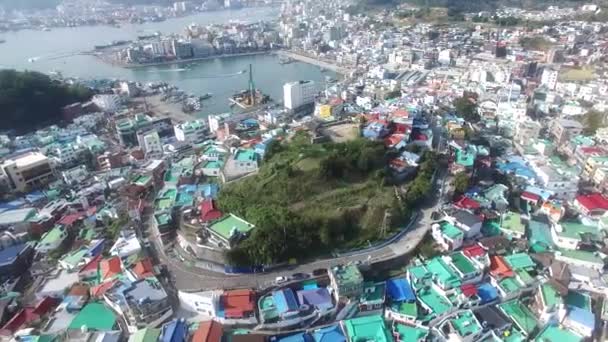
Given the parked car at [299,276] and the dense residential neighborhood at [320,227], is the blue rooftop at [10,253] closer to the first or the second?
the dense residential neighborhood at [320,227]

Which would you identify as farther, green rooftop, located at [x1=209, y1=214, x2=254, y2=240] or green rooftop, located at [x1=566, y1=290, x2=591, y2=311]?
green rooftop, located at [x1=209, y1=214, x2=254, y2=240]

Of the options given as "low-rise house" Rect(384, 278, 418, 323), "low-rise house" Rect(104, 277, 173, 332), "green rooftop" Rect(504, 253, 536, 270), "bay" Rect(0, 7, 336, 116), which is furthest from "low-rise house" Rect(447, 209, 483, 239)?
"bay" Rect(0, 7, 336, 116)

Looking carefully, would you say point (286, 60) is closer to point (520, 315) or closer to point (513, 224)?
point (513, 224)

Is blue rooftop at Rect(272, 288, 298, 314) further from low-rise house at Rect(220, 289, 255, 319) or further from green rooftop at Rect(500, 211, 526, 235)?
green rooftop at Rect(500, 211, 526, 235)

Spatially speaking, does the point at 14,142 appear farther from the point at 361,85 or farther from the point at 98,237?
the point at 361,85

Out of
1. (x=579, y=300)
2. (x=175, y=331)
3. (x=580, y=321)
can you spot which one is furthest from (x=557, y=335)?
(x=175, y=331)

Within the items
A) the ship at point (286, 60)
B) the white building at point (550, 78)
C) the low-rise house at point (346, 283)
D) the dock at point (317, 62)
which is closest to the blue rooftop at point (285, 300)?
the low-rise house at point (346, 283)

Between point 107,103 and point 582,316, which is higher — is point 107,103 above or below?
above
